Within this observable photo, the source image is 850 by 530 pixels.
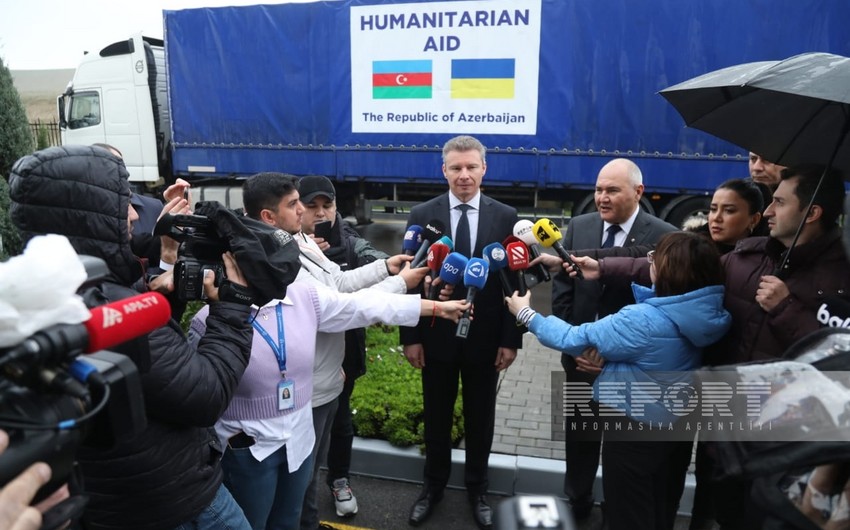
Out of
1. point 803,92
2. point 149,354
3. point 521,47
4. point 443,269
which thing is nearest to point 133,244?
point 149,354

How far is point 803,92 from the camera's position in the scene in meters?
2.18

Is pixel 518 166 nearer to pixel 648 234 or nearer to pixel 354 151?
pixel 354 151

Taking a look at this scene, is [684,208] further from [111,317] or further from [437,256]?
[111,317]

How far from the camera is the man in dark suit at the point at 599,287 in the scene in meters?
3.04

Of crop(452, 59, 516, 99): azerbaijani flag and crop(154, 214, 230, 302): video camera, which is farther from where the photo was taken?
crop(452, 59, 516, 99): azerbaijani flag

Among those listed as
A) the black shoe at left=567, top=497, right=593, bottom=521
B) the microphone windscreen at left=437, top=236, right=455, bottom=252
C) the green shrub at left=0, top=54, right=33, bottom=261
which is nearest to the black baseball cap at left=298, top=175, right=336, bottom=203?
the microphone windscreen at left=437, top=236, right=455, bottom=252

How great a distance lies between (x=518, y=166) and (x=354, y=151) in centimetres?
271

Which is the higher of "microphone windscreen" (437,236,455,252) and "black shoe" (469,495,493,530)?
"microphone windscreen" (437,236,455,252)

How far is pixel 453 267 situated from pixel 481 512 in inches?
55.0

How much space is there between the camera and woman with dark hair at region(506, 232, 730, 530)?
7.38ft

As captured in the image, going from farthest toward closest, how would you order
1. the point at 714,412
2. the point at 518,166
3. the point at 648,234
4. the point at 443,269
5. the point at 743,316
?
the point at 518,166 → the point at 648,234 → the point at 443,269 → the point at 743,316 → the point at 714,412

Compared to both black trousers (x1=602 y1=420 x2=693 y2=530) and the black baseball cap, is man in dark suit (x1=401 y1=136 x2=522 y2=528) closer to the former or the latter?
the black baseball cap

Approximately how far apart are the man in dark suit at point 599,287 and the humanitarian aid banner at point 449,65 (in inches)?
215

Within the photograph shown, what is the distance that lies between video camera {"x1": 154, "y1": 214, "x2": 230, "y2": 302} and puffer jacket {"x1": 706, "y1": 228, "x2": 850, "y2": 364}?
197cm
